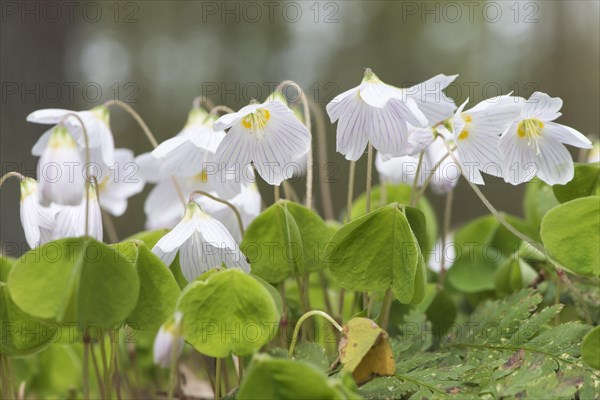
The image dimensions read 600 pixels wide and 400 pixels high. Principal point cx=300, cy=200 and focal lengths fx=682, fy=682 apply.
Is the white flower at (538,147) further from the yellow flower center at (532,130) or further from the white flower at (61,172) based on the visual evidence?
the white flower at (61,172)

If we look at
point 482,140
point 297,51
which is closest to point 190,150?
point 482,140

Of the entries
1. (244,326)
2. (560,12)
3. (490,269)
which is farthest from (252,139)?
(560,12)

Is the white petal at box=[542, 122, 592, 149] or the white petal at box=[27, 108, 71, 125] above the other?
the white petal at box=[27, 108, 71, 125]

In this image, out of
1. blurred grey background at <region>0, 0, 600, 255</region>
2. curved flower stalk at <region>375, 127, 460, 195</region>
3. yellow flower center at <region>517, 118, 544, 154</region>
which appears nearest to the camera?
yellow flower center at <region>517, 118, 544, 154</region>

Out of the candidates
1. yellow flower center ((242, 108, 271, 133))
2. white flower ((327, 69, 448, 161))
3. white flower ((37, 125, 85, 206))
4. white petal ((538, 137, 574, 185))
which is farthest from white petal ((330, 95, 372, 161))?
white flower ((37, 125, 85, 206))

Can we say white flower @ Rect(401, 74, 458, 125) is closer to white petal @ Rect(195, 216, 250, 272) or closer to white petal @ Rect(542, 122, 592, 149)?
white petal @ Rect(542, 122, 592, 149)

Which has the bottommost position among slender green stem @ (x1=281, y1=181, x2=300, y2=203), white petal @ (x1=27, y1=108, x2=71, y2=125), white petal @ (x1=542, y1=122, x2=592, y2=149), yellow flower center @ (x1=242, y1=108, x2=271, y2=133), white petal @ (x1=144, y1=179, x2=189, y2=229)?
white petal @ (x1=144, y1=179, x2=189, y2=229)

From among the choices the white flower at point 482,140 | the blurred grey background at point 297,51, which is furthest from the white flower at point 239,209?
the blurred grey background at point 297,51

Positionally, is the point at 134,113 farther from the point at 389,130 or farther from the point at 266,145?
the point at 389,130
